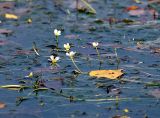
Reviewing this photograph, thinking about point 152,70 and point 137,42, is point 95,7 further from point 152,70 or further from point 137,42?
point 152,70

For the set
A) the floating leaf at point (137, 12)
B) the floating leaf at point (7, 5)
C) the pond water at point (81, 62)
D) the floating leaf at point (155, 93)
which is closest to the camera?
the pond water at point (81, 62)

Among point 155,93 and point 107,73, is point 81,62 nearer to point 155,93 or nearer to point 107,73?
point 107,73

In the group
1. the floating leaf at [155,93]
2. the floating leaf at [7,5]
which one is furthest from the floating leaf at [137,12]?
the floating leaf at [155,93]

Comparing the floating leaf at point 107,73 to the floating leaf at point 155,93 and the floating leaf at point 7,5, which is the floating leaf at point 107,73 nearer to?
the floating leaf at point 155,93

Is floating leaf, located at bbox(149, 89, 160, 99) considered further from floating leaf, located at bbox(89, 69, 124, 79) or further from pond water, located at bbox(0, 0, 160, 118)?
floating leaf, located at bbox(89, 69, 124, 79)

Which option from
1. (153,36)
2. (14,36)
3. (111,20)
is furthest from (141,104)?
(111,20)

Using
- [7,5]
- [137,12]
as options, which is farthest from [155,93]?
[7,5]
